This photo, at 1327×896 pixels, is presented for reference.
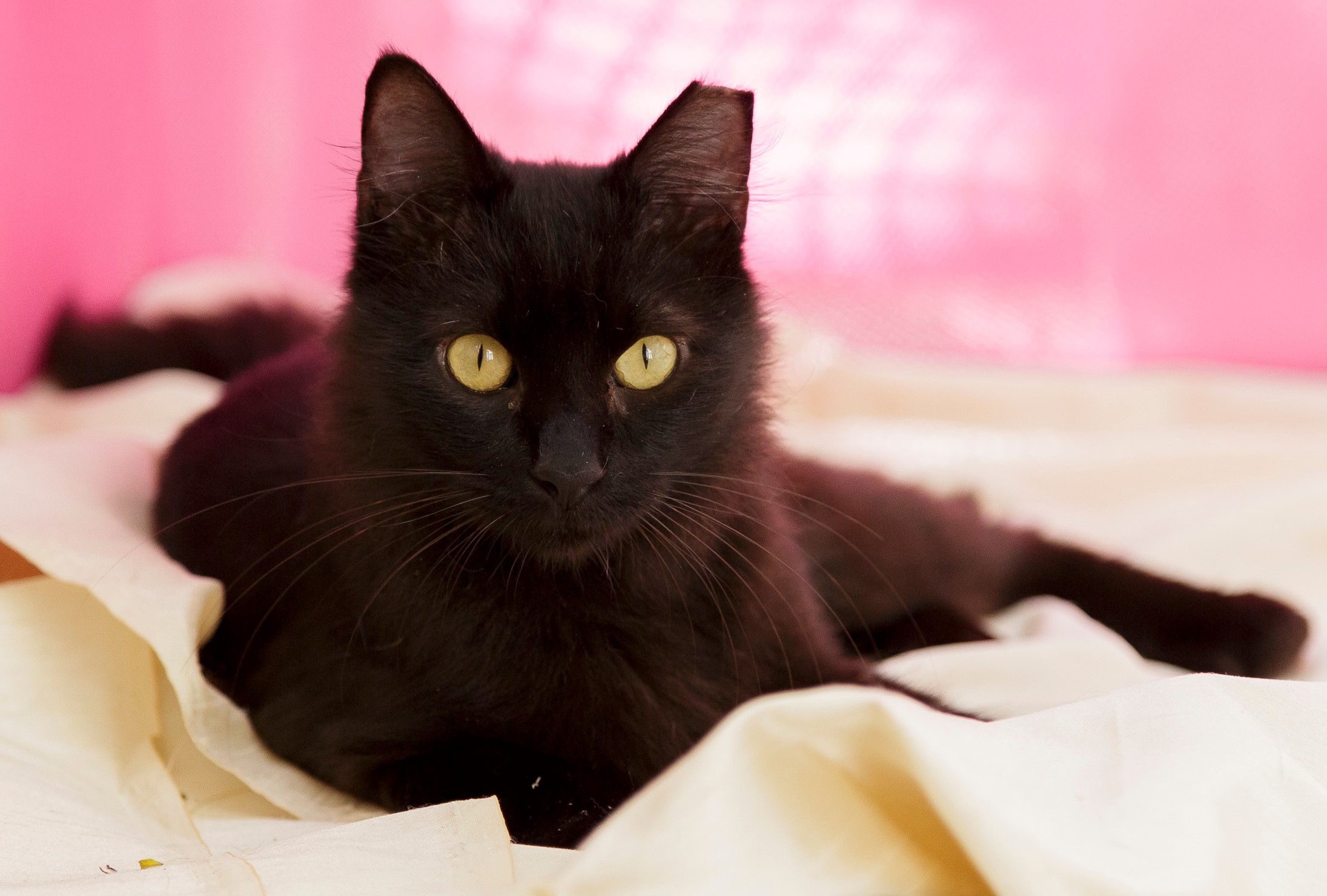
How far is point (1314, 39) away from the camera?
3281 mm

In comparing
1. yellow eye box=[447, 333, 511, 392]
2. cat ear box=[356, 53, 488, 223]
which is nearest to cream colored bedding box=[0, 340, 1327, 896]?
yellow eye box=[447, 333, 511, 392]

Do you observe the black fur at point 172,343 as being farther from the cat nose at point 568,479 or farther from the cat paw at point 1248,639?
the cat paw at point 1248,639

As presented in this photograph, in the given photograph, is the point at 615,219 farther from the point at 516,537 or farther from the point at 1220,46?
the point at 1220,46

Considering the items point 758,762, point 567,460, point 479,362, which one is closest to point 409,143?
point 479,362

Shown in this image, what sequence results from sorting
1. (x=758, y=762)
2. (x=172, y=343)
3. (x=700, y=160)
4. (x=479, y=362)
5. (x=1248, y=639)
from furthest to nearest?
(x=172, y=343) < (x=1248, y=639) < (x=700, y=160) < (x=479, y=362) < (x=758, y=762)

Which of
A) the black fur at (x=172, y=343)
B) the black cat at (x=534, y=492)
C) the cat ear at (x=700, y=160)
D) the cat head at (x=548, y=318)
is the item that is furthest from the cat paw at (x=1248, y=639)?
the black fur at (x=172, y=343)

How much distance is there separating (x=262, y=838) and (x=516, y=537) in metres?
0.42

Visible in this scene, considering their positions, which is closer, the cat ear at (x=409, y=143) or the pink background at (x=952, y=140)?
the cat ear at (x=409, y=143)

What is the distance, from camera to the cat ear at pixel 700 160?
1201 mm

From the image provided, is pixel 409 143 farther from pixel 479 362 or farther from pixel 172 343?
pixel 172 343

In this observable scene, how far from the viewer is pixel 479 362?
1.16 m

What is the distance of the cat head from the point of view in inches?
44.2

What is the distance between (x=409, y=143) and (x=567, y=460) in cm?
42

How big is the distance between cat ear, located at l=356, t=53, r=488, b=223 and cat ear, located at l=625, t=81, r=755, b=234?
0.18m
